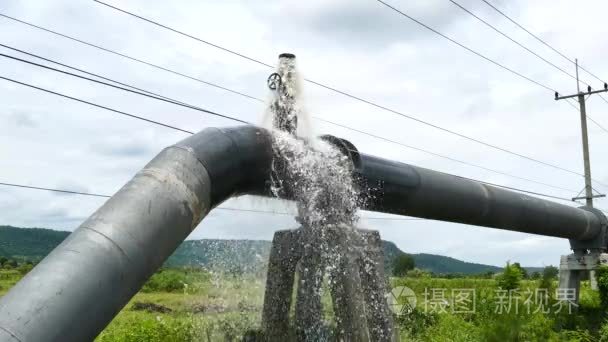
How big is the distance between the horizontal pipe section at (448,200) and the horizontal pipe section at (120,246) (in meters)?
2.15

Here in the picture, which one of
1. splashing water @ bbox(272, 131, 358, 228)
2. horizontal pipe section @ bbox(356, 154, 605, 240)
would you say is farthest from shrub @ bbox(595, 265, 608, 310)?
splashing water @ bbox(272, 131, 358, 228)

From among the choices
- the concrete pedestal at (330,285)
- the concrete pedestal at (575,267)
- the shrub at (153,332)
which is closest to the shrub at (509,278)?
the concrete pedestal at (575,267)

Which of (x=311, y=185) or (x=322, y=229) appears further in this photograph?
(x=311, y=185)

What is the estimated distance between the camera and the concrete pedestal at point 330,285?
583 centimetres

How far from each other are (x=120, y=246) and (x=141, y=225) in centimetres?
26

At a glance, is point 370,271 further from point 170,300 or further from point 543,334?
point 170,300

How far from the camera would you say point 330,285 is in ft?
19.3

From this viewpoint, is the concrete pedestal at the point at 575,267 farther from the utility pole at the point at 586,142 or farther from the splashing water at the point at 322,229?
the splashing water at the point at 322,229

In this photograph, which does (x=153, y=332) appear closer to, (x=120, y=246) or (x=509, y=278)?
(x=120, y=246)

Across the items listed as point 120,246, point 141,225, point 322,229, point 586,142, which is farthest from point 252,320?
point 586,142

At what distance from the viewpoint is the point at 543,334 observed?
1277 centimetres

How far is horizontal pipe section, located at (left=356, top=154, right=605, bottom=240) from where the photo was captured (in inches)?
295

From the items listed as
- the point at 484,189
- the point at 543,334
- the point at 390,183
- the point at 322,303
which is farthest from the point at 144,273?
the point at 543,334

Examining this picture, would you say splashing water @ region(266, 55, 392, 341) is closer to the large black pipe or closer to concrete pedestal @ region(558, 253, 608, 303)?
the large black pipe
